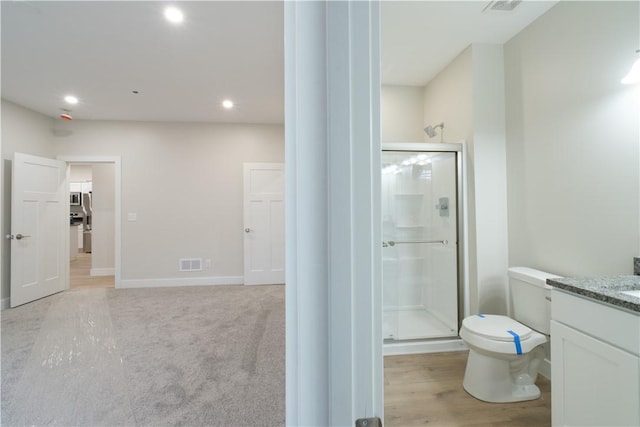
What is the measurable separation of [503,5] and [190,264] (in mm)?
Answer: 4634

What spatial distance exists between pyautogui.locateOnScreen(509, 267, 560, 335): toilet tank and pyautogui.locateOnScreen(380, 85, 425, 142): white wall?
1.71 m

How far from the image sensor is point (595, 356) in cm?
118

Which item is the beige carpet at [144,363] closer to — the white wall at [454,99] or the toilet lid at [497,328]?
the toilet lid at [497,328]

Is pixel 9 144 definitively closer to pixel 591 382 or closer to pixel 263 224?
pixel 263 224

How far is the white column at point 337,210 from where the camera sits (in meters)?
0.39

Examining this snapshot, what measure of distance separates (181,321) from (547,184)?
11.3ft

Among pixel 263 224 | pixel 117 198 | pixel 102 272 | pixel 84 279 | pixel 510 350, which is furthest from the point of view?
pixel 102 272

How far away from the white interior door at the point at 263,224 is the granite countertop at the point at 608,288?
12.2ft

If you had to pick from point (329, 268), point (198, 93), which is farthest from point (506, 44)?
point (198, 93)

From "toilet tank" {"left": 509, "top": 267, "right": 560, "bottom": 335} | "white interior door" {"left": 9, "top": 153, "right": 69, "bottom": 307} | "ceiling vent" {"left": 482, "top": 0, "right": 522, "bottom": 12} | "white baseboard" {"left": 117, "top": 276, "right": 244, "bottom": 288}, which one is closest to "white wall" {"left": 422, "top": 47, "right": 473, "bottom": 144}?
"ceiling vent" {"left": 482, "top": 0, "right": 522, "bottom": 12}

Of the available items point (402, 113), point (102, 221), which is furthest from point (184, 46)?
point (102, 221)

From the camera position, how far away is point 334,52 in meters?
0.39

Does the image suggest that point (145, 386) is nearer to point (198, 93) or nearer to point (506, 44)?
point (198, 93)

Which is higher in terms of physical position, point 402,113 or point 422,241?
point 402,113
